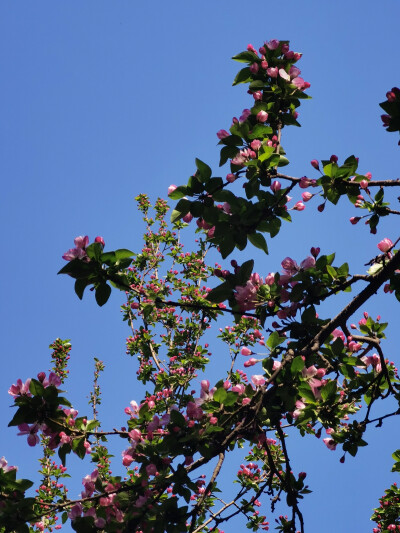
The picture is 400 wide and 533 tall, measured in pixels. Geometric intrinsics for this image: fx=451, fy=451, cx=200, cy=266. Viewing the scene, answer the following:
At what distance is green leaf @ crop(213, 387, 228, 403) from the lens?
8.78 feet

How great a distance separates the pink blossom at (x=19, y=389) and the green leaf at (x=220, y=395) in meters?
1.08

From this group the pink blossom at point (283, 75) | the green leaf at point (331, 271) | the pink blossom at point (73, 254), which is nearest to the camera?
the pink blossom at point (73, 254)

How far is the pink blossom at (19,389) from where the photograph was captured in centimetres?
256

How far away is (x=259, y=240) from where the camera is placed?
8.66ft

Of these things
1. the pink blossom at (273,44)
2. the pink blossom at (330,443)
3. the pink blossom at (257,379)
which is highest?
the pink blossom at (273,44)

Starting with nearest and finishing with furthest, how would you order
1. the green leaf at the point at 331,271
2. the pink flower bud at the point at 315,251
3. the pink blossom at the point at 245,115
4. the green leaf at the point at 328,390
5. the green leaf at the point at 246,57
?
the green leaf at the point at 328,390 < the green leaf at the point at 331,271 < the pink flower bud at the point at 315,251 < the pink blossom at the point at 245,115 < the green leaf at the point at 246,57

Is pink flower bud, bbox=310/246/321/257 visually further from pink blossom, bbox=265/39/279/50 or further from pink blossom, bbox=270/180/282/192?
pink blossom, bbox=265/39/279/50

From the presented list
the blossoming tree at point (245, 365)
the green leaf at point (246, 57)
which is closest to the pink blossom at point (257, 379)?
the blossoming tree at point (245, 365)

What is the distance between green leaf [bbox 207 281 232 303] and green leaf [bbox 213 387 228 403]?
53 centimetres

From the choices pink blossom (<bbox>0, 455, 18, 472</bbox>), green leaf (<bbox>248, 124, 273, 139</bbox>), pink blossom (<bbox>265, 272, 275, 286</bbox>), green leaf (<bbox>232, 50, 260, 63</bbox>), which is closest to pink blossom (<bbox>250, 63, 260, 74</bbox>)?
green leaf (<bbox>232, 50, 260, 63</bbox>)

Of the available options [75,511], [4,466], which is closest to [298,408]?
[75,511]

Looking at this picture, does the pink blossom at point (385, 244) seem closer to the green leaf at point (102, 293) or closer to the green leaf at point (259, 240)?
the green leaf at point (259, 240)

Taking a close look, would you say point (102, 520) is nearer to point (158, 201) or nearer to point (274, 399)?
point (274, 399)

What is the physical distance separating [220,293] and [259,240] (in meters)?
0.39
